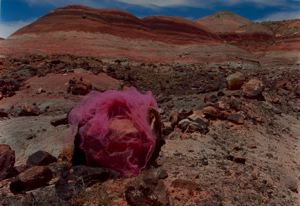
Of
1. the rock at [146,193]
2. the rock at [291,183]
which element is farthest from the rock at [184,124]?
the rock at [146,193]

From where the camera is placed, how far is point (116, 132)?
4.71 m

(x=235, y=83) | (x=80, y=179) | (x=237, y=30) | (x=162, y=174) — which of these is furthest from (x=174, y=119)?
(x=237, y=30)

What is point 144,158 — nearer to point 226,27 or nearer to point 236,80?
point 236,80

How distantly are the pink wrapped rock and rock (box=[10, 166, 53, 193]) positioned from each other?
0.38m

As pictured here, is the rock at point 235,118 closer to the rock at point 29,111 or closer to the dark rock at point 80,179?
the dark rock at point 80,179

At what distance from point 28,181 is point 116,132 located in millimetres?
787

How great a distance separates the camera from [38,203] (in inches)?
174

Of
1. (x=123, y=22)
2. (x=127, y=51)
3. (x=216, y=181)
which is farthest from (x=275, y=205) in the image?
(x=123, y=22)

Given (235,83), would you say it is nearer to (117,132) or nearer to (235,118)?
(235,118)

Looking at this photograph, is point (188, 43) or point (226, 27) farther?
point (226, 27)

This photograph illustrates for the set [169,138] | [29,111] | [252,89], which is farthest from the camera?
[252,89]

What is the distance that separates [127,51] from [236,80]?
998cm

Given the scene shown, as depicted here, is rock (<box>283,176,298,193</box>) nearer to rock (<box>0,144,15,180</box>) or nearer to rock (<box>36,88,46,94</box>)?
rock (<box>0,144,15,180</box>)

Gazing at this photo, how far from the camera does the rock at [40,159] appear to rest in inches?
199
